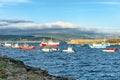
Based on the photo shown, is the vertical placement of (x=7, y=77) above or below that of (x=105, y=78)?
above

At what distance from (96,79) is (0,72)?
91.8ft

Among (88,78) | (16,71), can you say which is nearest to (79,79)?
(88,78)

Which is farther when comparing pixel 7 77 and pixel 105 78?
pixel 105 78

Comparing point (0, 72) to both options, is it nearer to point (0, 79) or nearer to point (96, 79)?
point (0, 79)

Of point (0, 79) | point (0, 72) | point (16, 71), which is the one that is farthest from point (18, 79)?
point (16, 71)

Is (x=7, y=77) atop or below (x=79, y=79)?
atop

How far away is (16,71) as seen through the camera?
28656mm

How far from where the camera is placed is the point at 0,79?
76.6 feet

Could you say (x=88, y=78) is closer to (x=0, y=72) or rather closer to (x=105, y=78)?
(x=105, y=78)

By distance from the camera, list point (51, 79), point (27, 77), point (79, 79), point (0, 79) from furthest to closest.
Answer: point (79, 79) → point (51, 79) → point (27, 77) → point (0, 79)

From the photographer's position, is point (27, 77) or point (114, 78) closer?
point (27, 77)

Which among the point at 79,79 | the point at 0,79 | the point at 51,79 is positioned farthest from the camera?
the point at 79,79

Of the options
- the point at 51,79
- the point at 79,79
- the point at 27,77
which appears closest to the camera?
the point at 27,77

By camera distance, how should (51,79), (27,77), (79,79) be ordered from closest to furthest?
(27,77), (51,79), (79,79)
